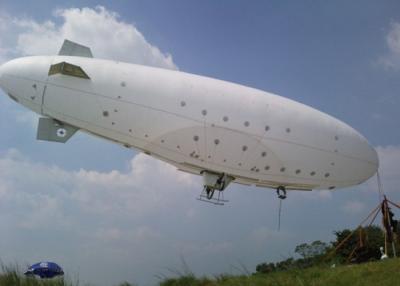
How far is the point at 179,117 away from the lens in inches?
1035

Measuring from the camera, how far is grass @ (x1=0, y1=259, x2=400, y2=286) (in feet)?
38.2

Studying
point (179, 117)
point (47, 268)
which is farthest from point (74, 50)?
point (47, 268)

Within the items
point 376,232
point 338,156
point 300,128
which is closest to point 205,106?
point 300,128

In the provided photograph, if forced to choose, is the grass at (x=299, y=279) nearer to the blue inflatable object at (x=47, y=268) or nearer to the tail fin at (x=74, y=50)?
the blue inflatable object at (x=47, y=268)

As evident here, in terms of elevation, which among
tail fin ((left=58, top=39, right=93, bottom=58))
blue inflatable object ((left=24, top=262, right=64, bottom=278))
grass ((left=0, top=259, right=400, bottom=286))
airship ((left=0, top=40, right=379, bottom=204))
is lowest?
blue inflatable object ((left=24, top=262, right=64, bottom=278))

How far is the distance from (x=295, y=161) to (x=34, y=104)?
17.3 meters

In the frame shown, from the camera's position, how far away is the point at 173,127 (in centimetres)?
2630

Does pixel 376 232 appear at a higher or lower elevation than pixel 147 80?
lower

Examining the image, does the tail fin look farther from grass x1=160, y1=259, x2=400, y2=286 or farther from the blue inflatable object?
grass x1=160, y1=259, x2=400, y2=286

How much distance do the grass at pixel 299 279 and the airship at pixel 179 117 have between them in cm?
1334

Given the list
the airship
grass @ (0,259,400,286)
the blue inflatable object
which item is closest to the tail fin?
the airship

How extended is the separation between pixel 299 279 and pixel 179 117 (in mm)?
16422

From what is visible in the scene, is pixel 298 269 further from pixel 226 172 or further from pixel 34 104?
pixel 34 104

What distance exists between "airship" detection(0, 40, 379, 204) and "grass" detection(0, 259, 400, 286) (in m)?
13.3
